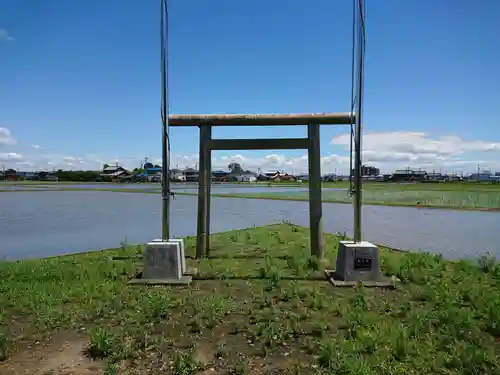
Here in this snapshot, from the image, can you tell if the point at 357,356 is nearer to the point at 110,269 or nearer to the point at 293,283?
the point at 293,283

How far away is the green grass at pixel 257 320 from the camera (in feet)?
13.0

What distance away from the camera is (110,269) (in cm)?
756

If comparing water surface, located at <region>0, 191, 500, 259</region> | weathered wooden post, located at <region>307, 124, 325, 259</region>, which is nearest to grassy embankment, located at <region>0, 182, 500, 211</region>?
water surface, located at <region>0, 191, 500, 259</region>

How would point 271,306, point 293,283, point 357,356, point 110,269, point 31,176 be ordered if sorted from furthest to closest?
1. point 31,176
2. point 110,269
3. point 293,283
4. point 271,306
5. point 357,356

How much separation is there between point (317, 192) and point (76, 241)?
251 inches

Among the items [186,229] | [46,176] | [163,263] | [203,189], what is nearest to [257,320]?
[163,263]

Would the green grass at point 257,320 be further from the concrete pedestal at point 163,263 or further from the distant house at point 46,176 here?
the distant house at point 46,176

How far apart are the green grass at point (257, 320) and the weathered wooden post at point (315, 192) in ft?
3.98

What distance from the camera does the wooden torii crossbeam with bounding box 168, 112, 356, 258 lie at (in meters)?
8.98

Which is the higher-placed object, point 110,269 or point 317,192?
point 317,192

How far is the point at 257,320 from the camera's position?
5.06 metres

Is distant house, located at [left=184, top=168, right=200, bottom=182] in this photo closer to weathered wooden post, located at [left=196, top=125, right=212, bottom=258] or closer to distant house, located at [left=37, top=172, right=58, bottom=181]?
distant house, located at [left=37, top=172, right=58, bottom=181]

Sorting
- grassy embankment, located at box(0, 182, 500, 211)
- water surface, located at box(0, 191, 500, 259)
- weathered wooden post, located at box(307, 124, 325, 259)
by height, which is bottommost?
water surface, located at box(0, 191, 500, 259)

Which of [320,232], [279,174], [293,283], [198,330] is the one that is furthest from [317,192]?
[279,174]
